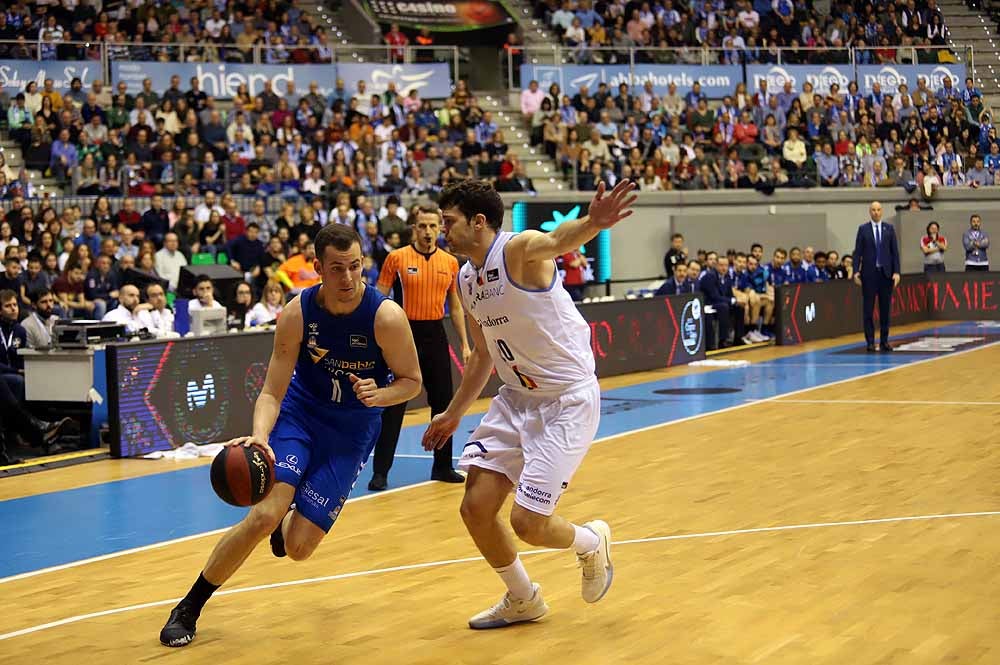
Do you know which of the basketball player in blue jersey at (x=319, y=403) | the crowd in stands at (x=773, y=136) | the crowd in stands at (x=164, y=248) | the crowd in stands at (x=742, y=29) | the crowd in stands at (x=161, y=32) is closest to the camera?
the basketball player in blue jersey at (x=319, y=403)

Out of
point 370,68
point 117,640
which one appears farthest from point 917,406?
point 370,68

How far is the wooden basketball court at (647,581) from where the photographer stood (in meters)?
6.11

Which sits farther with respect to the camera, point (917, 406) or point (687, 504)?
point (917, 406)

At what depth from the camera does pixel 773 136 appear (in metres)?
29.3

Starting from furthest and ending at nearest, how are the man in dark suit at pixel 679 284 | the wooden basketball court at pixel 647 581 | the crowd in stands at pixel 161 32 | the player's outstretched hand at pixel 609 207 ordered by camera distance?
the crowd in stands at pixel 161 32 < the man in dark suit at pixel 679 284 < the wooden basketball court at pixel 647 581 < the player's outstretched hand at pixel 609 207

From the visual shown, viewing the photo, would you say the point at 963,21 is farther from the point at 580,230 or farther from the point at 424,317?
the point at 580,230

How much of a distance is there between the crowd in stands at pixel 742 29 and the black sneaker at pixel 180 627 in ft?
79.6

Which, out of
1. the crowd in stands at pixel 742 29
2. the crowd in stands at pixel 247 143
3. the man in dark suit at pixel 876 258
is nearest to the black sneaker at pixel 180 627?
the crowd in stands at pixel 247 143

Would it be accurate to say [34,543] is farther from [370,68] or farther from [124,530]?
[370,68]

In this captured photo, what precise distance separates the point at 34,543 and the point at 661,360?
1187 centimetres

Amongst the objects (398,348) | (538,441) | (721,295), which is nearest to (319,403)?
(398,348)

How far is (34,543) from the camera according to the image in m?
8.81

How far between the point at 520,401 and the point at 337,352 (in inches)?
34.9

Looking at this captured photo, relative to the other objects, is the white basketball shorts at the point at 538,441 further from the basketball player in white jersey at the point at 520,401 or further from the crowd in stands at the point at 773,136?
the crowd in stands at the point at 773,136
